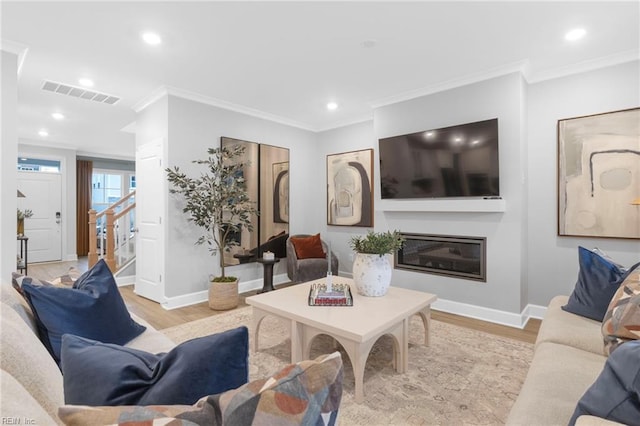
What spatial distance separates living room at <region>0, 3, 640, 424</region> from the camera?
302 centimetres

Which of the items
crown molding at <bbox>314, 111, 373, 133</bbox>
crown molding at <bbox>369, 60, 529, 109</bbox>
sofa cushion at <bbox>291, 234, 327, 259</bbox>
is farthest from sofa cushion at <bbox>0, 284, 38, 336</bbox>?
crown molding at <bbox>314, 111, 373, 133</bbox>

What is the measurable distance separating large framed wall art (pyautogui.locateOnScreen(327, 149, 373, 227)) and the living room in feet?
2.03

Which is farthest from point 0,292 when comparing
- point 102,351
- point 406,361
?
point 406,361

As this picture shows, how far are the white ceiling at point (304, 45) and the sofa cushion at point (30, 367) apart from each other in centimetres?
226

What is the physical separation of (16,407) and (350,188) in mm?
4712

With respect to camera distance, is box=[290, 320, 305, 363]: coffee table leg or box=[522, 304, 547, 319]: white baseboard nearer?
box=[290, 320, 305, 363]: coffee table leg

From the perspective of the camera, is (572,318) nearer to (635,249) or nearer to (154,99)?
(635,249)

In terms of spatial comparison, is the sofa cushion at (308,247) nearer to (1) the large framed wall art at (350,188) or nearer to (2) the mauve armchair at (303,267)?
(2) the mauve armchair at (303,267)

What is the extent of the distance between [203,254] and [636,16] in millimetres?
4632

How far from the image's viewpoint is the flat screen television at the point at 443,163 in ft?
10.8

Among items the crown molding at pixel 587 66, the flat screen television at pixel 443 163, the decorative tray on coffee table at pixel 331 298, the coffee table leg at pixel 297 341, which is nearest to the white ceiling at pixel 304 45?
the crown molding at pixel 587 66

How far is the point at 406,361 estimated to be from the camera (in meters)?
2.29

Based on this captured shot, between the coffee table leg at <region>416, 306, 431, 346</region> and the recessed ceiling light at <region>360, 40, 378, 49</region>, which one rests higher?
the recessed ceiling light at <region>360, 40, 378, 49</region>

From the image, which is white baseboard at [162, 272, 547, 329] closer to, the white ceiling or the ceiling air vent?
the white ceiling
